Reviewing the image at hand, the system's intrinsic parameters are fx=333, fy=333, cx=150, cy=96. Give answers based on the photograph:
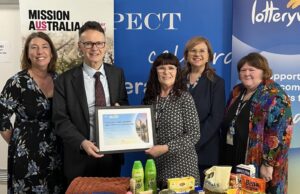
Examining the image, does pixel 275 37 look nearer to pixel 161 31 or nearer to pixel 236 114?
pixel 236 114

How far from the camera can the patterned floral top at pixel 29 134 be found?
2328 millimetres

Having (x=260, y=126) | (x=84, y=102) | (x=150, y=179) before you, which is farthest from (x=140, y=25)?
(x=150, y=179)

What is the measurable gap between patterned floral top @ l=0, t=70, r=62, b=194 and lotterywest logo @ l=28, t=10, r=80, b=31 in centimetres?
61

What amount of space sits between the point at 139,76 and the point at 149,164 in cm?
133

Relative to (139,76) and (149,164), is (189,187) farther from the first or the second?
(139,76)

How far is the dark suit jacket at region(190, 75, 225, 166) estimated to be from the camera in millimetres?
2375

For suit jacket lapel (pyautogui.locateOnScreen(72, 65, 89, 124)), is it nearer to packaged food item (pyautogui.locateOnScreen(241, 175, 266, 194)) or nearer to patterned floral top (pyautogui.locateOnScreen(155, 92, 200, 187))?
patterned floral top (pyautogui.locateOnScreen(155, 92, 200, 187))

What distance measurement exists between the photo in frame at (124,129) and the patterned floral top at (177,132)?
0.08 meters

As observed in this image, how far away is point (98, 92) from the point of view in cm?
214

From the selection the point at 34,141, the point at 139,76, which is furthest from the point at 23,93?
the point at 139,76

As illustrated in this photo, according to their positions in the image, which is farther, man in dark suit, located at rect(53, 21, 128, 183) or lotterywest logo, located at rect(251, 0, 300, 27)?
lotterywest logo, located at rect(251, 0, 300, 27)

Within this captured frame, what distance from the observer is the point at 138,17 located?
294 centimetres

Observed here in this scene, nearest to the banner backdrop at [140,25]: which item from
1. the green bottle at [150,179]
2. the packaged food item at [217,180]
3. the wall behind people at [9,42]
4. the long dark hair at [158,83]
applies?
the wall behind people at [9,42]

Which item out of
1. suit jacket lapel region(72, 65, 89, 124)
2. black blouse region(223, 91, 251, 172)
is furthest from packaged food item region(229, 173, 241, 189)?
suit jacket lapel region(72, 65, 89, 124)
